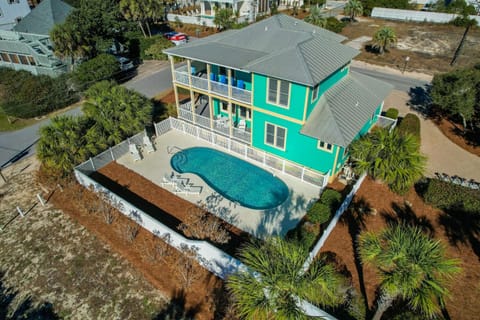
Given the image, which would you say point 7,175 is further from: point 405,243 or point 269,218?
point 405,243

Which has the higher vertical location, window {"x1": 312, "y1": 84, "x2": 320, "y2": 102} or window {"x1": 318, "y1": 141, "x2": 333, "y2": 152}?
window {"x1": 312, "y1": 84, "x2": 320, "y2": 102}

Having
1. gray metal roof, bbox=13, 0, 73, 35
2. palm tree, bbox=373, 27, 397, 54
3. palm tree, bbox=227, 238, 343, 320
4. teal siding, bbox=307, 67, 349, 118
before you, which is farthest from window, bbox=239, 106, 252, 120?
palm tree, bbox=373, 27, 397, 54

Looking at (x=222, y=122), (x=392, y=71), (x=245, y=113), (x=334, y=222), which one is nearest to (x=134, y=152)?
(x=222, y=122)

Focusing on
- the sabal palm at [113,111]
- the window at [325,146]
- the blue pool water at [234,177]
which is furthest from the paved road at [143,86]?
the window at [325,146]

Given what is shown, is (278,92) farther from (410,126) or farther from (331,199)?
(410,126)

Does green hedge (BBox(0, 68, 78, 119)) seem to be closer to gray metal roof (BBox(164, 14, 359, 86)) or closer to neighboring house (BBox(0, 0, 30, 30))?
gray metal roof (BBox(164, 14, 359, 86))

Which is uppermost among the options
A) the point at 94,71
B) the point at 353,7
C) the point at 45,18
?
the point at 45,18

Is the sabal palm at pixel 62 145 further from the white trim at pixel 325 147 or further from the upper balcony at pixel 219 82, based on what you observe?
the white trim at pixel 325 147

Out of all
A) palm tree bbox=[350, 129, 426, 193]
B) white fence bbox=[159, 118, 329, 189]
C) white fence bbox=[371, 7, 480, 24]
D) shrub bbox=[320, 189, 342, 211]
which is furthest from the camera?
white fence bbox=[371, 7, 480, 24]
